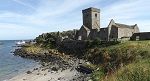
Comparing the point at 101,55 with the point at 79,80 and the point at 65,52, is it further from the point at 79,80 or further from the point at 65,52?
the point at 65,52

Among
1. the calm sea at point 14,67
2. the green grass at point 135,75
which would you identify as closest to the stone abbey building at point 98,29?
the calm sea at point 14,67

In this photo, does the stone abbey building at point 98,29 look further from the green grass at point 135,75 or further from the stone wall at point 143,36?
the green grass at point 135,75

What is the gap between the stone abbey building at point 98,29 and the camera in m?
67.1

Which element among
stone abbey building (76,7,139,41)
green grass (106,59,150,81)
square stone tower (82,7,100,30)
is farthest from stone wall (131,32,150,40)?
green grass (106,59,150,81)

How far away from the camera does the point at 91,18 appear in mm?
75375

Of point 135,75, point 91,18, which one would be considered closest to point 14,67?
point 91,18

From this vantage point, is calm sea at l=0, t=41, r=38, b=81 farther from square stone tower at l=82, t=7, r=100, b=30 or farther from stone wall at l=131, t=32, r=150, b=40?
stone wall at l=131, t=32, r=150, b=40

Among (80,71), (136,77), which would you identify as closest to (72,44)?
(80,71)

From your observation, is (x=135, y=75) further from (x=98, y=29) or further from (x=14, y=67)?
(x=98, y=29)

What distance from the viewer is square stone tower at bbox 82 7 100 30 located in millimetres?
75375

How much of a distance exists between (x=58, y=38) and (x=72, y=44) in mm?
13173

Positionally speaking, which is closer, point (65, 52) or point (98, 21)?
point (65, 52)

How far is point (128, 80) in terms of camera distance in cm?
1208

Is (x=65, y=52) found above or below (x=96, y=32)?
below
